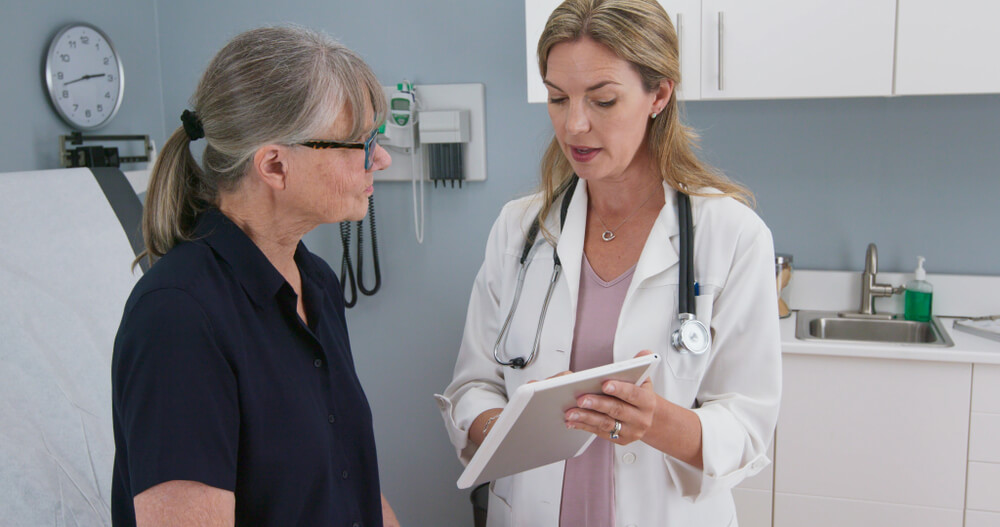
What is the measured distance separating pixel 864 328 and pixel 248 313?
6.29ft

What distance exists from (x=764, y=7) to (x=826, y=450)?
1133mm

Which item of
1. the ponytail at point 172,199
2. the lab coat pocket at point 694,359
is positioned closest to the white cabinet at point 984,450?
the lab coat pocket at point 694,359

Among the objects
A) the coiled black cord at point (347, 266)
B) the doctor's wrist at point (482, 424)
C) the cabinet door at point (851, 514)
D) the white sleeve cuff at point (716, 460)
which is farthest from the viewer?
the coiled black cord at point (347, 266)

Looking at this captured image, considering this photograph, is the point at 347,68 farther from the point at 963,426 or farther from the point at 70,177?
the point at 963,426

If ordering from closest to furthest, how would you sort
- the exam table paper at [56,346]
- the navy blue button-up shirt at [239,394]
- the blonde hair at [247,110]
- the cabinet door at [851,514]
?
the navy blue button-up shirt at [239,394] → the blonde hair at [247,110] → the exam table paper at [56,346] → the cabinet door at [851,514]

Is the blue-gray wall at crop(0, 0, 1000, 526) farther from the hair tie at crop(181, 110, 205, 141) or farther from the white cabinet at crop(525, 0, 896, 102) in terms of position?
the hair tie at crop(181, 110, 205, 141)

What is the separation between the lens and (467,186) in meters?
2.57

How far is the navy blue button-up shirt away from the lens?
2.70 feet

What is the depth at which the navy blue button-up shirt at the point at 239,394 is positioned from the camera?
82 cm

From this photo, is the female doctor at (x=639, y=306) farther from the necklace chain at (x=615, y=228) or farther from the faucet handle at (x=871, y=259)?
the faucet handle at (x=871, y=259)

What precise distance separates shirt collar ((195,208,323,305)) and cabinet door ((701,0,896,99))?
1.40 metres

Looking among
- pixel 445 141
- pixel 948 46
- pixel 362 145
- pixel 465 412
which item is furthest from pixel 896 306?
pixel 362 145

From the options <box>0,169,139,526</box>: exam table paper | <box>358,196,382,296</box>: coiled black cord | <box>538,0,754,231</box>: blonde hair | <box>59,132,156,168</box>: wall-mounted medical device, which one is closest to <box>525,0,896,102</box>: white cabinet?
<box>538,0,754,231</box>: blonde hair

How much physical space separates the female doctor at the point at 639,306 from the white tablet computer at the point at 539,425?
0.13 metres
